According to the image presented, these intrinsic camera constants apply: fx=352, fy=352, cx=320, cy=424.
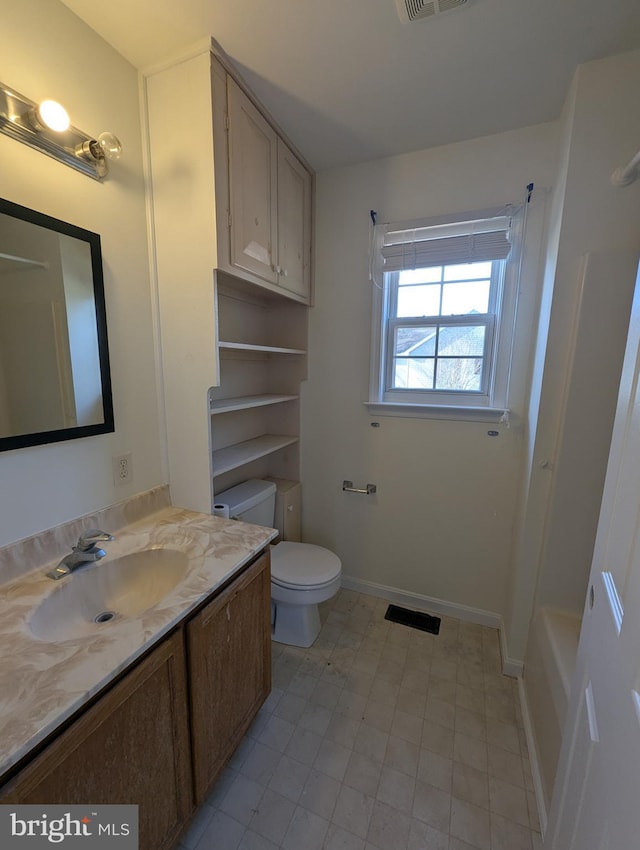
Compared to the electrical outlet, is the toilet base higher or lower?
lower

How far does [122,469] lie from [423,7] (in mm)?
1859

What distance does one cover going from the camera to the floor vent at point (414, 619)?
2.01m

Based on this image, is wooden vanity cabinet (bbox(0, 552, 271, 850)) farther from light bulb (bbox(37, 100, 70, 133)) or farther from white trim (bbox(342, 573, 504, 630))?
light bulb (bbox(37, 100, 70, 133))

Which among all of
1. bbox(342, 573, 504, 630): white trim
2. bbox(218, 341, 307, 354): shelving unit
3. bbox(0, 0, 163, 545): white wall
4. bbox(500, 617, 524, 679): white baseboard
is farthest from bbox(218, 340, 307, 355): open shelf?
bbox(500, 617, 524, 679): white baseboard

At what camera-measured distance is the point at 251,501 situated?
190 centimetres

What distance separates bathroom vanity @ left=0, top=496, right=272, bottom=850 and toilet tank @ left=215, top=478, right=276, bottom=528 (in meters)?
0.41

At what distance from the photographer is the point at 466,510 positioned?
1.98 metres

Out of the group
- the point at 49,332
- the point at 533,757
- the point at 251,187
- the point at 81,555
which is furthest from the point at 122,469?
the point at 533,757

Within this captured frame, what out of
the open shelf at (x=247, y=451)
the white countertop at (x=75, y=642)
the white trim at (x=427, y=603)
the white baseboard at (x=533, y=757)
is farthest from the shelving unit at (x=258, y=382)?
the white baseboard at (x=533, y=757)

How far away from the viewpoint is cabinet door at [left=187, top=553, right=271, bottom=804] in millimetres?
1029

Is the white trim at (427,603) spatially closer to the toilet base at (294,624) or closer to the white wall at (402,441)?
the white wall at (402,441)

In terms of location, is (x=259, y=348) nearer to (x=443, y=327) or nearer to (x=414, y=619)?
(x=443, y=327)

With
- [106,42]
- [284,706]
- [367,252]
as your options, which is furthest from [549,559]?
[106,42]

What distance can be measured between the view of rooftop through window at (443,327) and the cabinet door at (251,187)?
79cm
